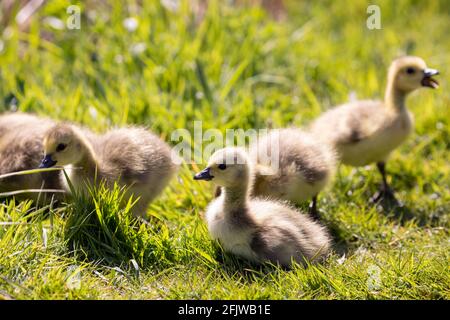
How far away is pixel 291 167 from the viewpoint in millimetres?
4574

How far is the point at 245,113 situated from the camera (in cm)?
588

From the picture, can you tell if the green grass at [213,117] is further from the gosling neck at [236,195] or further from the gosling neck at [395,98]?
the gosling neck at [395,98]

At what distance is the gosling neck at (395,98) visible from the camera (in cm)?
538

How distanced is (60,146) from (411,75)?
8.56 ft

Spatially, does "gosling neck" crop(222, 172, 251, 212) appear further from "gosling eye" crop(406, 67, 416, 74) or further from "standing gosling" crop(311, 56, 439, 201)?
"gosling eye" crop(406, 67, 416, 74)

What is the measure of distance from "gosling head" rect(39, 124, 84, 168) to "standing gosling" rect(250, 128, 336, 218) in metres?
1.11

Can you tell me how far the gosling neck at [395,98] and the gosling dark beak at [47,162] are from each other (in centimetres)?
246

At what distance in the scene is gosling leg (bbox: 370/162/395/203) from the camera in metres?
5.36

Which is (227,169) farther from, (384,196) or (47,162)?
(384,196)

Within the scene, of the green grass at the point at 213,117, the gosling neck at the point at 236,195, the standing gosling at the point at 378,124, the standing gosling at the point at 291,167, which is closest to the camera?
the green grass at the point at 213,117

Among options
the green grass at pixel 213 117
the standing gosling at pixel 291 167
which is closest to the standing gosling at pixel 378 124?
the green grass at pixel 213 117
